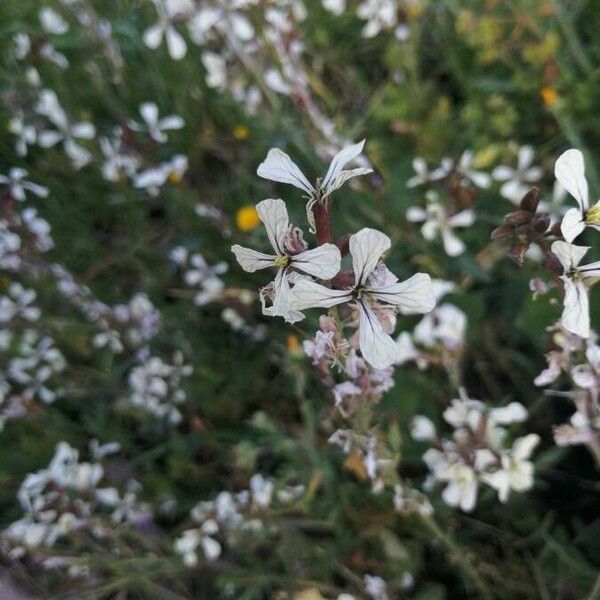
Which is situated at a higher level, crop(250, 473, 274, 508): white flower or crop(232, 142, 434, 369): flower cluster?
crop(232, 142, 434, 369): flower cluster

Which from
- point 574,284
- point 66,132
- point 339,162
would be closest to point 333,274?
point 339,162

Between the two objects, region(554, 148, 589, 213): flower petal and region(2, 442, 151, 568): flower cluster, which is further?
region(2, 442, 151, 568): flower cluster

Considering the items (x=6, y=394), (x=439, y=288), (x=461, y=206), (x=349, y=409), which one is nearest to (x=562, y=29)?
(x=461, y=206)

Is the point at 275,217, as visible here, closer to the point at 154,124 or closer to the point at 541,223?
the point at 541,223

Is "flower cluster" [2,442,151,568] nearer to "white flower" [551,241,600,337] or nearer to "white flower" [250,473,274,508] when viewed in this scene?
"white flower" [250,473,274,508]

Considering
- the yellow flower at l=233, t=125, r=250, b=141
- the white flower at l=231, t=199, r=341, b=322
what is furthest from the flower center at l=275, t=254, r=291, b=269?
the yellow flower at l=233, t=125, r=250, b=141

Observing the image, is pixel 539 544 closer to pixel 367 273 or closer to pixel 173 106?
pixel 367 273
